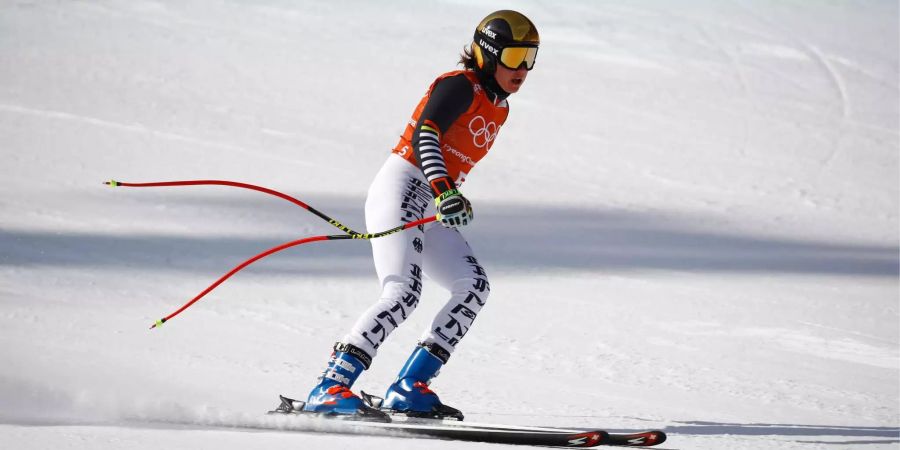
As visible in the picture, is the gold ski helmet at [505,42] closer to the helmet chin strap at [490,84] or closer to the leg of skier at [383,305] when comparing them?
the helmet chin strap at [490,84]

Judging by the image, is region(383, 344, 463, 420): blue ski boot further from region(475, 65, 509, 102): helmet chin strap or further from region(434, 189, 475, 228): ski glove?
region(475, 65, 509, 102): helmet chin strap

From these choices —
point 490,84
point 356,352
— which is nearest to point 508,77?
point 490,84

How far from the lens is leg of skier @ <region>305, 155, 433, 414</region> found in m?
4.30

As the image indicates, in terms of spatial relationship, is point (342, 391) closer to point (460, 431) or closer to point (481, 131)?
point (460, 431)

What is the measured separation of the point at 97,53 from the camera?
44.7 ft

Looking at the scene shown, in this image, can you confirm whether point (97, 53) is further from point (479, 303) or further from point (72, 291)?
point (479, 303)

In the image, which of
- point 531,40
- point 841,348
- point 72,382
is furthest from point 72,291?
point 841,348

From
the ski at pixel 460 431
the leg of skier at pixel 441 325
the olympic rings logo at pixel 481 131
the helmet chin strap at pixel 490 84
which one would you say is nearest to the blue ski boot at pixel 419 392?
the leg of skier at pixel 441 325

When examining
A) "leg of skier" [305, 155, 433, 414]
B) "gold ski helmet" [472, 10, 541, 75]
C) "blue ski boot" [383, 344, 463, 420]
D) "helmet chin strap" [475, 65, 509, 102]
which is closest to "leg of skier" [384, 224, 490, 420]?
"blue ski boot" [383, 344, 463, 420]

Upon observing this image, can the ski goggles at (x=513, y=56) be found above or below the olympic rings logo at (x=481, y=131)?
above

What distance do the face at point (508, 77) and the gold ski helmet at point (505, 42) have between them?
0.05 ft

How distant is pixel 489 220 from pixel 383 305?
4.94m

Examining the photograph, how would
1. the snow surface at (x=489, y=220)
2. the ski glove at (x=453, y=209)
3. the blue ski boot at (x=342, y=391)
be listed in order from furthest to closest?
the snow surface at (x=489, y=220) → the blue ski boot at (x=342, y=391) → the ski glove at (x=453, y=209)

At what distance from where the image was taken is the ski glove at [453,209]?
4.11m
